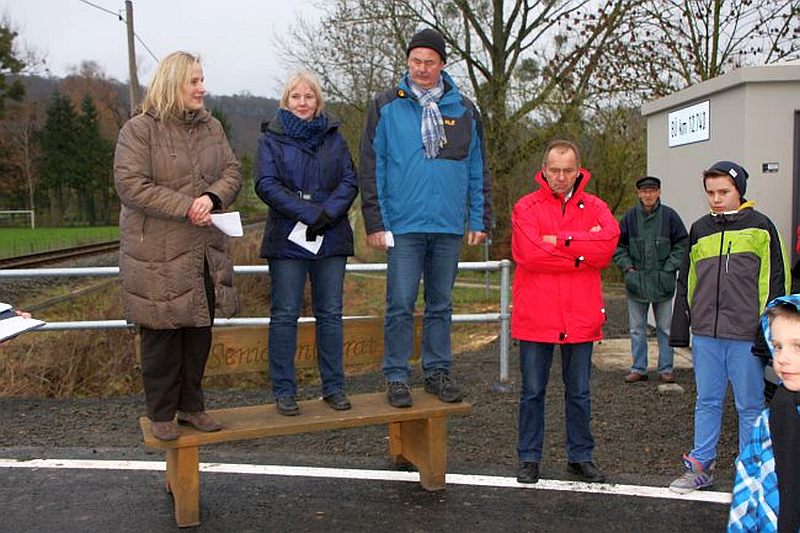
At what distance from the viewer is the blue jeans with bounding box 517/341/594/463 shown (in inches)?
182

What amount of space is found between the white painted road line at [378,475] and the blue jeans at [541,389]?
0.21m

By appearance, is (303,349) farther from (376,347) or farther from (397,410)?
(397,410)

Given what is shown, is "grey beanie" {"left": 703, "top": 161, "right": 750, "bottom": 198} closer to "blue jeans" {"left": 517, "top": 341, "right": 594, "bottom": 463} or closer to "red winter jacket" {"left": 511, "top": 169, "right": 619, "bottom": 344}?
"red winter jacket" {"left": 511, "top": 169, "right": 619, "bottom": 344}

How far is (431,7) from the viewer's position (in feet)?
77.5

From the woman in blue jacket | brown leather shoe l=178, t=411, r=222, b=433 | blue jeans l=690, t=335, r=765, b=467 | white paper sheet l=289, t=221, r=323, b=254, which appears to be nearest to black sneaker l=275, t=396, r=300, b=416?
the woman in blue jacket

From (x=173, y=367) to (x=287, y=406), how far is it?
680 millimetres

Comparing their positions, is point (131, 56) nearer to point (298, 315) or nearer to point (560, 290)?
point (298, 315)

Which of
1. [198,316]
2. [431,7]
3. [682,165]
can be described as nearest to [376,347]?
[198,316]

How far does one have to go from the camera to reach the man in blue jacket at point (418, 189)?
4.62m

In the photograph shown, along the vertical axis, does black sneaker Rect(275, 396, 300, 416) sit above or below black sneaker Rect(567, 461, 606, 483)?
above

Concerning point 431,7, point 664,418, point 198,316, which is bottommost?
point 664,418

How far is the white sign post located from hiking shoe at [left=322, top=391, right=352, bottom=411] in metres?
5.08

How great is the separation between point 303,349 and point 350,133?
18.9 metres

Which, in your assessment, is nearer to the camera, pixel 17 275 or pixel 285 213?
pixel 285 213
